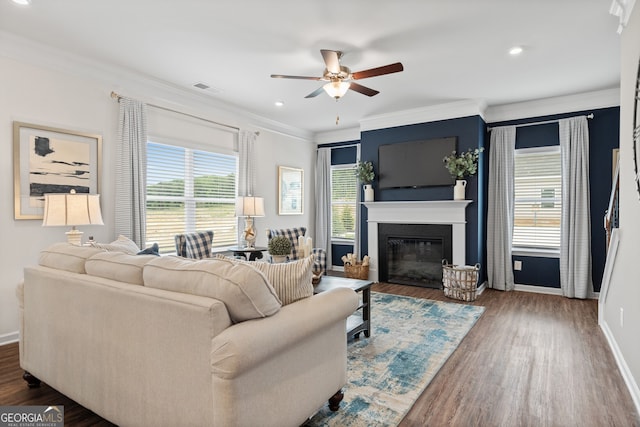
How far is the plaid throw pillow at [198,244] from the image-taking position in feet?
13.9

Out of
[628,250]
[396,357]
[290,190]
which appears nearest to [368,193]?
[290,190]

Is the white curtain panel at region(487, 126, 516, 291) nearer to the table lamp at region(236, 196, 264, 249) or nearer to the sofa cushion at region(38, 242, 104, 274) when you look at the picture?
the table lamp at region(236, 196, 264, 249)

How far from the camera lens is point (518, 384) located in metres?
2.45

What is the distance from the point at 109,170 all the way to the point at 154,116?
0.88m

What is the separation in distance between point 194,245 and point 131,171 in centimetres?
108

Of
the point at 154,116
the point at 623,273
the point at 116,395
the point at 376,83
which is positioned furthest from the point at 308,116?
the point at 116,395

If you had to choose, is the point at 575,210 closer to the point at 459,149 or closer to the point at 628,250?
the point at 459,149

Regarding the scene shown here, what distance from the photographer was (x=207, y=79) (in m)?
4.12

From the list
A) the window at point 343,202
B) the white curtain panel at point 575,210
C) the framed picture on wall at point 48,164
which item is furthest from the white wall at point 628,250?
the framed picture on wall at point 48,164

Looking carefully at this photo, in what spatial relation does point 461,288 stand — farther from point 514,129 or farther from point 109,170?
point 109,170

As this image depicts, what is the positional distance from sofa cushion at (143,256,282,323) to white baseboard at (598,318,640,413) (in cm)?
230

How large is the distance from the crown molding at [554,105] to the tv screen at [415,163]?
2.68 ft

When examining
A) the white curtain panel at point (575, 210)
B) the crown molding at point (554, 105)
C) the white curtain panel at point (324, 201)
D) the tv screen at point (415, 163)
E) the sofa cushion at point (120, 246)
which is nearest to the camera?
the sofa cushion at point (120, 246)

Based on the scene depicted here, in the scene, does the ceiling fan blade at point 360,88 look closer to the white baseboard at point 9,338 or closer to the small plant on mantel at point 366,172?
the small plant on mantel at point 366,172
